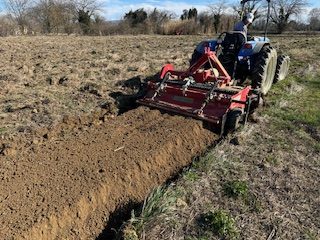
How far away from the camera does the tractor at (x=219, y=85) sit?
575 centimetres

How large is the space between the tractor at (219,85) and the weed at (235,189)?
1.36 m

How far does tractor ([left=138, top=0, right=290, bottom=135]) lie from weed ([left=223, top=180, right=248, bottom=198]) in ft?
4.45

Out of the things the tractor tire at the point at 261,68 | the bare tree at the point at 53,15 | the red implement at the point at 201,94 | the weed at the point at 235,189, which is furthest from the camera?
the bare tree at the point at 53,15

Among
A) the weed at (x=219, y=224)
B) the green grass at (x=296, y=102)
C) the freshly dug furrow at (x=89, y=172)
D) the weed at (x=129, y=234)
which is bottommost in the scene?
the green grass at (x=296, y=102)

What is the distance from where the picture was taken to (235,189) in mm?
4207

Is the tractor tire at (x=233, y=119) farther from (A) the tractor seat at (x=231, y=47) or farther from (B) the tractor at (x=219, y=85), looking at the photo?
(A) the tractor seat at (x=231, y=47)

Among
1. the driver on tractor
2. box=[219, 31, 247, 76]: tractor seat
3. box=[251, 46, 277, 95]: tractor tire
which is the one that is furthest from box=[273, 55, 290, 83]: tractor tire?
box=[219, 31, 247, 76]: tractor seat

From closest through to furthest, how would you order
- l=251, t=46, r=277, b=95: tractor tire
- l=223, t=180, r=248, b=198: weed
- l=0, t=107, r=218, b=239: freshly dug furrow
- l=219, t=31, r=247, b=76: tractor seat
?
l=0, t=107, r=218, b=239: freshly dug furrow < l=223, t=180, r=248, b=198: weed < l=251, t=46, r=277, b=95: tractor tire < l=219, t=31, r=247, b=76: tractor seat

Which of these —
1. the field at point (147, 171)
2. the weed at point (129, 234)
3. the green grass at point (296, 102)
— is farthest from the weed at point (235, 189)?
the green grass at point (296, 102)

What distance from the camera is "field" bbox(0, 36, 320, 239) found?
3604 mm

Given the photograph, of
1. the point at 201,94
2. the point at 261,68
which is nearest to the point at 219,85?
the point at 201,94

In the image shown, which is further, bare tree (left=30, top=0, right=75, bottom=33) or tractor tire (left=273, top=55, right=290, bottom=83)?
bare tree (left=30, top=0, right=75, bottom=33)

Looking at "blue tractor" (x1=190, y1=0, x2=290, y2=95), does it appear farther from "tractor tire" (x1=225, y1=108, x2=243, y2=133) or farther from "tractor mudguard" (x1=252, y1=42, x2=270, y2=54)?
"tractor tire" (x1=225, y1=108, x2=243, y2=133)

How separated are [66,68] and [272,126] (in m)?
5.82
